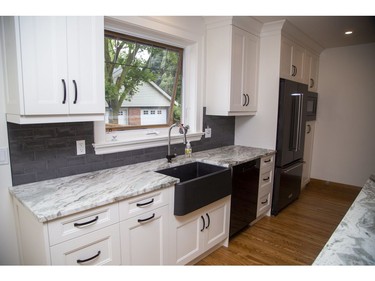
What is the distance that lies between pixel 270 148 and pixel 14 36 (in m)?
2.84

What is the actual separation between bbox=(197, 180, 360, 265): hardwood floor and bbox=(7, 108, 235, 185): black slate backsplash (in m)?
1.31

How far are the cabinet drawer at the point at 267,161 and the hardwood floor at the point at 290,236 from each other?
2.38 ft

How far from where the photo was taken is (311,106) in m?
4.27

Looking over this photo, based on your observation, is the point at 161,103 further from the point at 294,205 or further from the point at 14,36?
the point at 294,205

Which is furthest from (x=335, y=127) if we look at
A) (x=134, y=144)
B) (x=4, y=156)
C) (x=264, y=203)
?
(x=4, y=156)

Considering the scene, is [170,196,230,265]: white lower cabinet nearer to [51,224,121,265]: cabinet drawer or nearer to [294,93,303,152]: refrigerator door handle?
[51,224,121,265]: cabinet drawer

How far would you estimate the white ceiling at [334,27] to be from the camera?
2.86m

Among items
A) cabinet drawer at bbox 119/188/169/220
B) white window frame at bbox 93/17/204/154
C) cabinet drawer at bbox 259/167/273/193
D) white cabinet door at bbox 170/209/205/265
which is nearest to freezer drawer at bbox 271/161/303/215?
cabinet drawer at bbox 259/167/273/193

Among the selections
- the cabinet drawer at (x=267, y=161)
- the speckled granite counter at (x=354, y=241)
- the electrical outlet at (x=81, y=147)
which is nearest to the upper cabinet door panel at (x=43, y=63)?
the electrical outlet at (x=81, y=147)

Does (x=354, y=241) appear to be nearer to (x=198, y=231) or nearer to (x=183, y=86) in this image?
(x=198, y=231)

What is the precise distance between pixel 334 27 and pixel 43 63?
3337 millimetres
